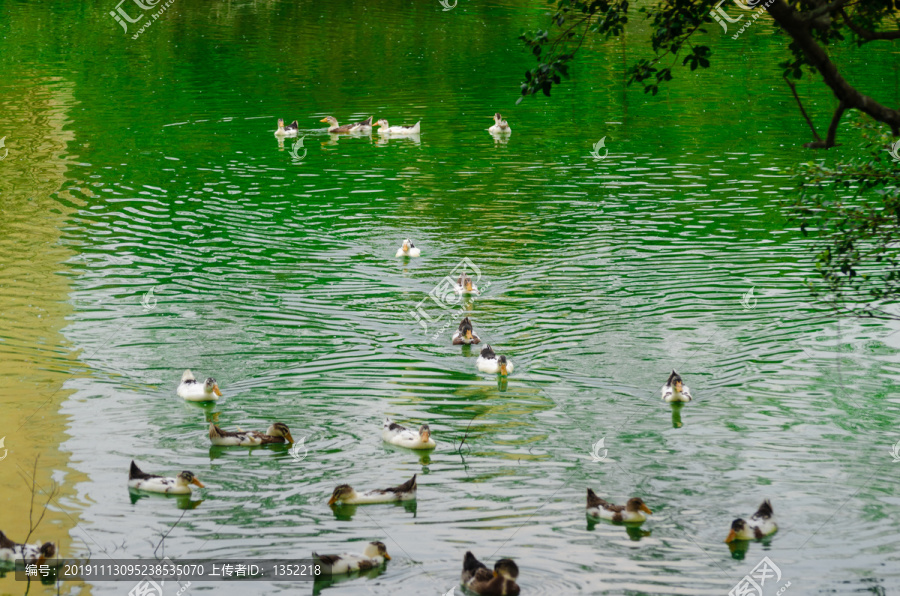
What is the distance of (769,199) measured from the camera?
2755 cm

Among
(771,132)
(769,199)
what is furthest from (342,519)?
(771,132)

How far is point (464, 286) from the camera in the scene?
68.9 feet

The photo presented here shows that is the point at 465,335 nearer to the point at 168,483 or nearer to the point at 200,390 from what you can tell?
the point at 200,390

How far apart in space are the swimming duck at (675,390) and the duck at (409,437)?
398 centimetres

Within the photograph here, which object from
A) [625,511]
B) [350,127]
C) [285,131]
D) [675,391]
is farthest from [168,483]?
[350,127]

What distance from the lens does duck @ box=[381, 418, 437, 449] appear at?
14.6m

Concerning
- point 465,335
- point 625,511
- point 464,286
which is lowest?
point 625,511

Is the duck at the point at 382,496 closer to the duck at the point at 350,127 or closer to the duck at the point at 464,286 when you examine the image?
the duck at the point at 464,286

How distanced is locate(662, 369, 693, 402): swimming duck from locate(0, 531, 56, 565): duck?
9299 mm

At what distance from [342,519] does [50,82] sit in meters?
37.8

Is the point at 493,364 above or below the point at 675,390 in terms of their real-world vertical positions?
above

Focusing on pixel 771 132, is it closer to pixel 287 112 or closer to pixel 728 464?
pixel 287 112

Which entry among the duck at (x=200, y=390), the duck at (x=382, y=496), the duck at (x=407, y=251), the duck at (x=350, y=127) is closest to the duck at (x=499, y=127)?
the duck at (x=350, y=127)

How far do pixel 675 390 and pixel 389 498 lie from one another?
5.32 m
